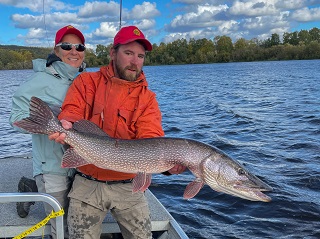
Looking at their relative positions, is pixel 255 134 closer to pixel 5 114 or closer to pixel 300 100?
pixel 300 100

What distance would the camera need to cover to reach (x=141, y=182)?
337 cm

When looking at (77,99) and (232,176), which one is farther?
(77,99)

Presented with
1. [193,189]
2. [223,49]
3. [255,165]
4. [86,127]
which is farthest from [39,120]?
[223,49]

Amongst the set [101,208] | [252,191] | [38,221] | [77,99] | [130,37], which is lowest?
[38,221]

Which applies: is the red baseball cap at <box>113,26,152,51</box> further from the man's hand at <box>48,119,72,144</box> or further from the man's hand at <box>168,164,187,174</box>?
the man's hand at <box>168,164,187,174</box>

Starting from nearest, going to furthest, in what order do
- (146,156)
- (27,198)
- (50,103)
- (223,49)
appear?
(27,198) < (146,156) < (50,103) < (223,49)

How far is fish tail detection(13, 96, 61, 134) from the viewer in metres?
3.37

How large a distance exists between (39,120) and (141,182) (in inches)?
39.9

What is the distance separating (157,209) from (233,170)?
1573mm

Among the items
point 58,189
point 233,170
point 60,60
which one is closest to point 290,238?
point 233,170

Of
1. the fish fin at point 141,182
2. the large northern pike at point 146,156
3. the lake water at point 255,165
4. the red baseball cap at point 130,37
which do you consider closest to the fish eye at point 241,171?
the large northern pike at point 146,156

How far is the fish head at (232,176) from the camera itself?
323 cm

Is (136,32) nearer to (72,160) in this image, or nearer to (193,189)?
(72,160)

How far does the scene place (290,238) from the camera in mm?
6168
